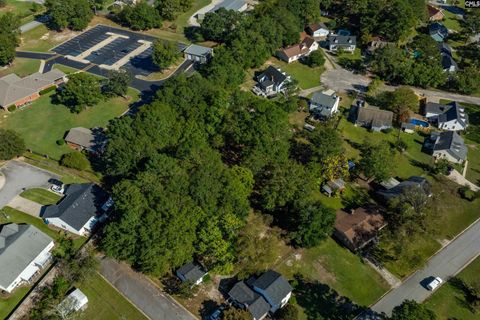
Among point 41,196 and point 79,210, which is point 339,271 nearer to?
point 79,210

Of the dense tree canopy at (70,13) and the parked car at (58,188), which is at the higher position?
the dense tree canopy at (70,13)

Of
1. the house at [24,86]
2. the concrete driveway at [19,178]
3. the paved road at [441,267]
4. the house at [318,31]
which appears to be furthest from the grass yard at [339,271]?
the house at [318,31]

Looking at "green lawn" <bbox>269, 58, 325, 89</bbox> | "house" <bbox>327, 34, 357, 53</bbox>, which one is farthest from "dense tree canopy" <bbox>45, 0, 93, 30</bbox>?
"house" <bbox>327, 34, 357, 53</bbox>

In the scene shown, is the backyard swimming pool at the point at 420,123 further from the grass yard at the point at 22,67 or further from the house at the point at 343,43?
the grass yard at the point at 22,67

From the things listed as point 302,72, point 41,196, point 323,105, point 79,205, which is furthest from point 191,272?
point 302,72

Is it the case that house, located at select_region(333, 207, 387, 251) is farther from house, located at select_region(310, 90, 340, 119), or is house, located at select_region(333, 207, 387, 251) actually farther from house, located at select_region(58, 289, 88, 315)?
house, located at select_region(58, 289, 88, 315)

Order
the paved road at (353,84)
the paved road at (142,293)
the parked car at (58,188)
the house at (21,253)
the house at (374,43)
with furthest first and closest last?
1. the house at (374,43)
2. the paved road at (353,84)
3. the parked car at (58,188)
4. the house at (21,253)
5. the paved road at (142,293)
